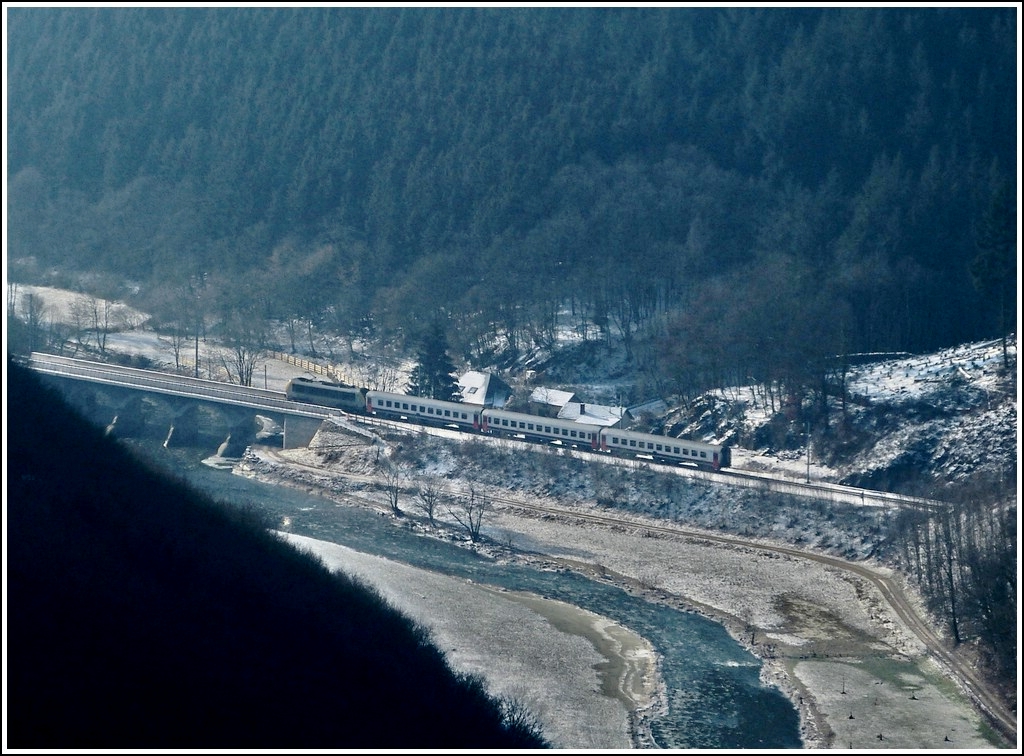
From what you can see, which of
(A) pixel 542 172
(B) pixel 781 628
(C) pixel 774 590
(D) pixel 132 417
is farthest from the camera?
(A) pixel 542 172

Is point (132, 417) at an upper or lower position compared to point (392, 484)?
→ upper

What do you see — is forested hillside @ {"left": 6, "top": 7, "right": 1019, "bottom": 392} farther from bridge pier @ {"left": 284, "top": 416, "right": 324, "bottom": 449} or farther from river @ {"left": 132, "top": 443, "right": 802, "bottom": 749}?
river @ {"left": 132, "top": 443, "right": 802, "bottom": 749}

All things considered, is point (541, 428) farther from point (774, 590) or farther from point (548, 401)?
point (774, 590)

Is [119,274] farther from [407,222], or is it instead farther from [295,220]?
[407,222]

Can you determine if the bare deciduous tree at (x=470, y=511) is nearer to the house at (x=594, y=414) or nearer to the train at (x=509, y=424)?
the train at (x=509, y=424)

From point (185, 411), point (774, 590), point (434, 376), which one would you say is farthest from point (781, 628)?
point (185, 411)

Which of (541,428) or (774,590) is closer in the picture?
(774,590)

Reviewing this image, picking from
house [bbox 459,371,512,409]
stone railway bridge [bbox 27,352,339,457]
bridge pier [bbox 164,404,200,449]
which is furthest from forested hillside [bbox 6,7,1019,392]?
bridge pier [bbox 164,404,200,449]
